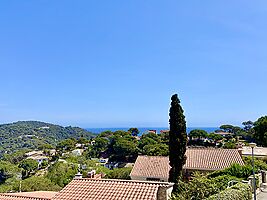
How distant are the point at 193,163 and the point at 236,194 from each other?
13.7 metres

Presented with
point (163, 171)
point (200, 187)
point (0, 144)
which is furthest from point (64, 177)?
point (0, 144)

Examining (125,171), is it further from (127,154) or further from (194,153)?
(127,154)

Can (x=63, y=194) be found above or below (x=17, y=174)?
above

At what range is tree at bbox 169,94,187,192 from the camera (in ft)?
59.9

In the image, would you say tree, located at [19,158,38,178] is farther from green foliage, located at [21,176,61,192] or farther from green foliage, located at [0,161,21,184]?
green foliage, located at [21,176,61,192]

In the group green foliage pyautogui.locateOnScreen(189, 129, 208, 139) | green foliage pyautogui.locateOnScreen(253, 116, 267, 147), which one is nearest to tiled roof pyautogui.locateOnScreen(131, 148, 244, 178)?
green foliage pyautogui.locateOnScreen(253, 116, 267, 147)

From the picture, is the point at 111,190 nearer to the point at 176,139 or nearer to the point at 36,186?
the point at 176,139

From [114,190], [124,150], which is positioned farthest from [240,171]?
[124,150]

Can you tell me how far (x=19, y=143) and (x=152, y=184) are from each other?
464 ft

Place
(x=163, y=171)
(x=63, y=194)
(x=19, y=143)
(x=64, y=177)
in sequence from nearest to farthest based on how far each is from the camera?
(x=63, y=194) < (x=163, y=171) < (x=64, y=177) < (x=19, y=143)

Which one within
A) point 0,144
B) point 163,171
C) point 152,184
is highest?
point 152,184

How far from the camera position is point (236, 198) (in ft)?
35.7

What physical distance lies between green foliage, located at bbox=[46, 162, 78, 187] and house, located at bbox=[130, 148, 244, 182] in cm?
1249

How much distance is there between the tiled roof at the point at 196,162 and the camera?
23656mm
